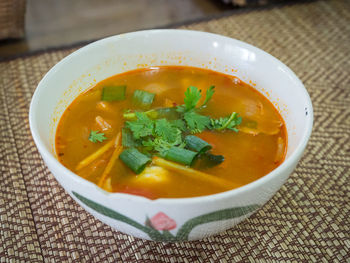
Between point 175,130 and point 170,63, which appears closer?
point 175,130

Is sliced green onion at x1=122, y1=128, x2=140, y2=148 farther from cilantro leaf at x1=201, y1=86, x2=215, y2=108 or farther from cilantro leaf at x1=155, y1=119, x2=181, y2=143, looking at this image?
cilantro leaf at x1=201, y1=86, x2=215, y2=108

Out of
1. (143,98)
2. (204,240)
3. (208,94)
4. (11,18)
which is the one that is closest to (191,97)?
(208,94)

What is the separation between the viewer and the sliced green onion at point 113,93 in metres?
1.54

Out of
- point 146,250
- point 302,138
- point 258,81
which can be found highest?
point 302,138

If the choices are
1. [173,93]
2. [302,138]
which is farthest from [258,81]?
[302,138]

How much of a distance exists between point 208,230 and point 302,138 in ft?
1.13

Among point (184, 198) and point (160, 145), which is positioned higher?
point (184, 198)

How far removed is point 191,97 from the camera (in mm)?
1439

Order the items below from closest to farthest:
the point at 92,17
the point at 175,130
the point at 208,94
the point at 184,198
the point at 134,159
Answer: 1. the point at 184,198
2. the point at 134,159
3. the point at 175,130
4. the point at 208,94
5. the point at 92,17

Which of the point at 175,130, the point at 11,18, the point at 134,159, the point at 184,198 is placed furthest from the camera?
the point at 11,18

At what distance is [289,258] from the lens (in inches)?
49.8

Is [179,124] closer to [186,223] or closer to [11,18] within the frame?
[186,223]

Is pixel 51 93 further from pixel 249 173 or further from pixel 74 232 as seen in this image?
pixel 249 173

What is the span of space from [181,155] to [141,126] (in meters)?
0.18
